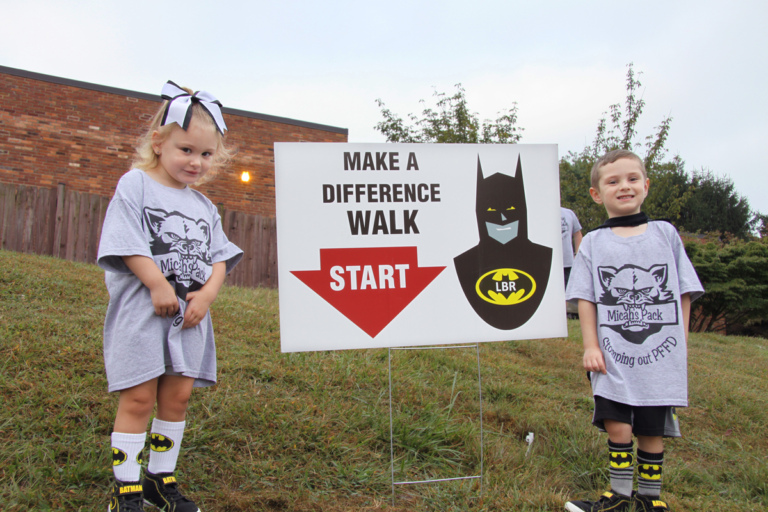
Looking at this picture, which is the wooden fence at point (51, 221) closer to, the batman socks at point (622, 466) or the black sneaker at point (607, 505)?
the black sneaker at point (607, 505)

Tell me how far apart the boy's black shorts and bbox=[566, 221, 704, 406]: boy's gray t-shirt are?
4 centimetres

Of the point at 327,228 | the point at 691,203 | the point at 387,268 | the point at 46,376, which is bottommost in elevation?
the point at 46,376

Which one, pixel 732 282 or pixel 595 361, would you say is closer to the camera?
pixel 595 361

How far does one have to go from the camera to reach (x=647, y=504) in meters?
2.16

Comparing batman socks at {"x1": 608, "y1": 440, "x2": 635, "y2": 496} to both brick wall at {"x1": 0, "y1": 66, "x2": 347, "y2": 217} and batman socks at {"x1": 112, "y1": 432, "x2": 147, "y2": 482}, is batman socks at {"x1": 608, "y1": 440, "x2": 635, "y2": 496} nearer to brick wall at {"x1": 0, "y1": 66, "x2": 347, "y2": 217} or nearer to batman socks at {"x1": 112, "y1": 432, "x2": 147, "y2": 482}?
batman socks at {"x1": 112, "y1": 432, "x2": 147, "y2": 482}

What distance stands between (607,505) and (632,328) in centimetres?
73

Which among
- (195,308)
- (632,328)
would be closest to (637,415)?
(632,328)

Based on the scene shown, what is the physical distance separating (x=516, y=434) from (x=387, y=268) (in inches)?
59.0

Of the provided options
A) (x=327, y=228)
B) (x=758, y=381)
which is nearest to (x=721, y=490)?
(x=327, y=228)

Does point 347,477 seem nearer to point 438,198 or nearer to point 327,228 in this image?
point 327,228

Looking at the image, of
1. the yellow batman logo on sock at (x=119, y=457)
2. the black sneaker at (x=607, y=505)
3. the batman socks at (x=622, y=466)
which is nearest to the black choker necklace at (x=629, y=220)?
the batman socks at (x=622, y=466)

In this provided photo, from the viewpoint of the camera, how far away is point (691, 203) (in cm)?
2945

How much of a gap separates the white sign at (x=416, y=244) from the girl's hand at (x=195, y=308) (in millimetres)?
424

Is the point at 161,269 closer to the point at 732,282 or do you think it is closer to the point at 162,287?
the point at 162,287
